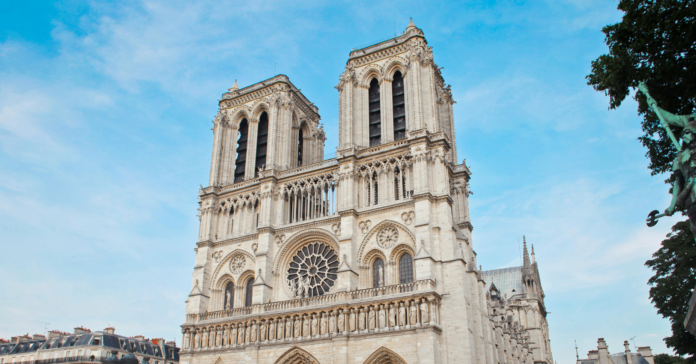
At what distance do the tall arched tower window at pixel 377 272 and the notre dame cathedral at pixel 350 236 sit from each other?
0.22 ft

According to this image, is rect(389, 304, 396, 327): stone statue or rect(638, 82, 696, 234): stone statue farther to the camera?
rect(389, 304, 396, 327): stone statue

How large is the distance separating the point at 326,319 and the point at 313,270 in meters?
4.17

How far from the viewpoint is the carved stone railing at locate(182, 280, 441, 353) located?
27781 millimetres

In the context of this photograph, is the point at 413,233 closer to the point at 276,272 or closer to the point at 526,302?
the point at 276,272

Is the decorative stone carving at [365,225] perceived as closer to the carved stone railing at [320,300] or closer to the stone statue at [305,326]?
the carved stone railing at [320,300]

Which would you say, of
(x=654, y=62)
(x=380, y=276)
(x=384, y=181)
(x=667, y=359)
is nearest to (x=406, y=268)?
(x=380, y=276)

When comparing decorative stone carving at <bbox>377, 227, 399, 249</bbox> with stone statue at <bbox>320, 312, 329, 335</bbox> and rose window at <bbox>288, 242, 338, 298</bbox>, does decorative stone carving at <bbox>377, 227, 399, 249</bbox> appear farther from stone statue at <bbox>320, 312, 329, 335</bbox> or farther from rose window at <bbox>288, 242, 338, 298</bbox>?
stone statue at <bbox>320, 312, 329, 335</bbox>

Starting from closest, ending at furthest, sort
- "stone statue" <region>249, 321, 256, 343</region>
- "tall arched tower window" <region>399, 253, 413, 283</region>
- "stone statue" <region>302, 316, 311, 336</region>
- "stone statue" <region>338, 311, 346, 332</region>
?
"stone statue" <region>338, 311, 346, 332</region> → "stone statue" <region>302, 316, 311, 336</region> → "tall arched tower window" <region>399, 253, 413, 283</region> → "stone statue" <region>249, 321, 256, 343</region>

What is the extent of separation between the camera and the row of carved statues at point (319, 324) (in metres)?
27.8

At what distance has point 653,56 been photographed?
52.9 feet

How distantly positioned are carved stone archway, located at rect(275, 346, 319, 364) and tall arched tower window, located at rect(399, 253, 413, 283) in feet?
20.9

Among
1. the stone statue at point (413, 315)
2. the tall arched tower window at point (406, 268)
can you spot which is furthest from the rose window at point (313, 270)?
the stone statue at point (413, 315)

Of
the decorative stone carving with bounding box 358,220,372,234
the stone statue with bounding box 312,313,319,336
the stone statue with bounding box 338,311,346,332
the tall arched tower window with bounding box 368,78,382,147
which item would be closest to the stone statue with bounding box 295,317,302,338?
the stone statue with bounding box 312,313,319,336

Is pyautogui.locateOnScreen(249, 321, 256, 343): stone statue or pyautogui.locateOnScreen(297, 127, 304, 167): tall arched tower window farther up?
pyautogui.locateOnScreen(297, 127, 304, 167): tall arched tower window
